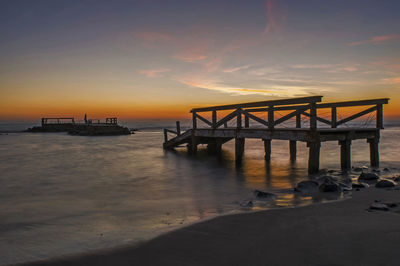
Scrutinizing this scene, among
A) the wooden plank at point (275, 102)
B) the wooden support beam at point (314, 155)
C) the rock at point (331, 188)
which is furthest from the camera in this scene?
the wooden support beam at point (314, 155)

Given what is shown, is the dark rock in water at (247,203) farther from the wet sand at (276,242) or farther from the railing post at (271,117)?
the railing post at (271,117)

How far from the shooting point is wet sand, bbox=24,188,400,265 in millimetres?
3713

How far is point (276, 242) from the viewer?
4227 mm

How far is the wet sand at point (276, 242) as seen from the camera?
3713mm

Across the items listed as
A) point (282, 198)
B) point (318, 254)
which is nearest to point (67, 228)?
point (318, 254)

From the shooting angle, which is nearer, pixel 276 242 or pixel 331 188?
pixel 276 242

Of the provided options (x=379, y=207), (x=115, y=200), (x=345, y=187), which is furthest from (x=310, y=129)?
(x=115, y=200)

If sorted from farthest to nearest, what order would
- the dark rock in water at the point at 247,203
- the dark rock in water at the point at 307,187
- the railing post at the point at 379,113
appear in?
the railing post at the point at 379,113
the dark rock in water at the point at 307,187
the dark rock in water at the point at 247,203

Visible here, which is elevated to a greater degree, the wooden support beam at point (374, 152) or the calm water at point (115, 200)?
Answer: the wooden support beam at point (374, 152)

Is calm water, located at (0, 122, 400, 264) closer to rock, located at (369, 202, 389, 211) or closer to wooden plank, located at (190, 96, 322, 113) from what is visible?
rock, located at (369, 202, 389, 211)

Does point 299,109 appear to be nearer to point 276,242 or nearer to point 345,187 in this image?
point 345,187

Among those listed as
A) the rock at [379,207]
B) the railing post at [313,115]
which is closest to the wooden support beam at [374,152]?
the railing post at [313,115]

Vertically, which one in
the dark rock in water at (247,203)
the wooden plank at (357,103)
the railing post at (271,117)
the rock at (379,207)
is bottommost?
the dark rock in water at (247,203)

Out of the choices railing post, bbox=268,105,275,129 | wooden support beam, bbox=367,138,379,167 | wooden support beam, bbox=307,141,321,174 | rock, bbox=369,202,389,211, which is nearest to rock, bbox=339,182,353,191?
rock, bbox=369,202,389,211
